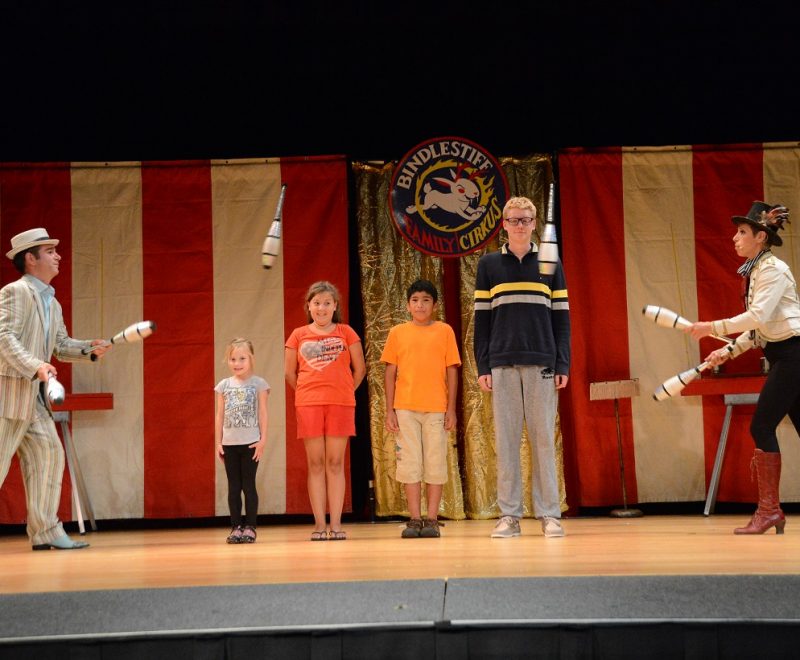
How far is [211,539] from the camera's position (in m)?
4.96

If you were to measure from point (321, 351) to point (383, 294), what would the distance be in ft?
3.82

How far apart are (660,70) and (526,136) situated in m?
0.88

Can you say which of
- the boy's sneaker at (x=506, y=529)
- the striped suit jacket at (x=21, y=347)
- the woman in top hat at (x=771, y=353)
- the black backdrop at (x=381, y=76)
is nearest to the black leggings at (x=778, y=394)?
the woman in top hat at (x=771, y=353)

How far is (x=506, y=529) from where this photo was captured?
4309mm

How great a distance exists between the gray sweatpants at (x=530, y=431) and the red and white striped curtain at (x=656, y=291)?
1.50m

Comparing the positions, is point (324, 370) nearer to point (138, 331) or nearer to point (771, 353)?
point (138, 331)

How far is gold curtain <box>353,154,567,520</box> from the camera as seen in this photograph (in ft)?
19.1

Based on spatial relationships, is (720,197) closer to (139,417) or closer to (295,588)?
(139,417)

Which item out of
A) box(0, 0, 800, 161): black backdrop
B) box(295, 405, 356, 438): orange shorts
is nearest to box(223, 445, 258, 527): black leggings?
box(295, 405, 356, 438): orange shorts

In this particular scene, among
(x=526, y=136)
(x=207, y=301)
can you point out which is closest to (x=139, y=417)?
(x=207, y=301)

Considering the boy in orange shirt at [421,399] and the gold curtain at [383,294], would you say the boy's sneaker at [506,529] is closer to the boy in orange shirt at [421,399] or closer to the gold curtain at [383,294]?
the boy in orange shirt at [421,399]

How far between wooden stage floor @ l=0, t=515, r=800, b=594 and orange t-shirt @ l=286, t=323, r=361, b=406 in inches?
28.0

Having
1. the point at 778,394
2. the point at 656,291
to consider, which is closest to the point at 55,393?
the point at 778,394

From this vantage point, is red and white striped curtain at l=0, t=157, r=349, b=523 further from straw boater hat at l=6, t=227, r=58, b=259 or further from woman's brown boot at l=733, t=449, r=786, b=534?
woman's brown boot at l=733, t=449, r=786, b=534
